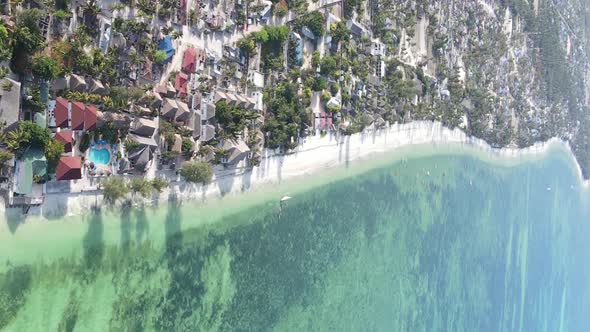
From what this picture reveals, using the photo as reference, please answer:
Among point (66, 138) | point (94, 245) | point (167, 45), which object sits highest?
point (167, 45)

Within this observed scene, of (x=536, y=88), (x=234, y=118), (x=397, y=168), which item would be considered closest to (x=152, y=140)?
(x=234, y=118)

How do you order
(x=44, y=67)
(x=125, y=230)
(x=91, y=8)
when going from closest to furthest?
(x=44, y=67)
(x=91, y=8)
(x=125, y=230)

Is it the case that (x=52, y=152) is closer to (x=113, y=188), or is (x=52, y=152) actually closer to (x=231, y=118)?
(x=113, y=188)

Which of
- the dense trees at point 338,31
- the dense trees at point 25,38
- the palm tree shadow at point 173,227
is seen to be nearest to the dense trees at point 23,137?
the dense trees at point 25,38

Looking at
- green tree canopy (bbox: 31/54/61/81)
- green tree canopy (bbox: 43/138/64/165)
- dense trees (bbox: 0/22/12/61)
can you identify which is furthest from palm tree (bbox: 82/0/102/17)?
green tree canopy (bbox: 43/138/64/165)

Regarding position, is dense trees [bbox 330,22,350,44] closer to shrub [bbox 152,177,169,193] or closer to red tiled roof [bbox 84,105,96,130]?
shrub [bbox 152,177,169,193]

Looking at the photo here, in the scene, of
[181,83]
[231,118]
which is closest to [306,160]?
[231,118]
